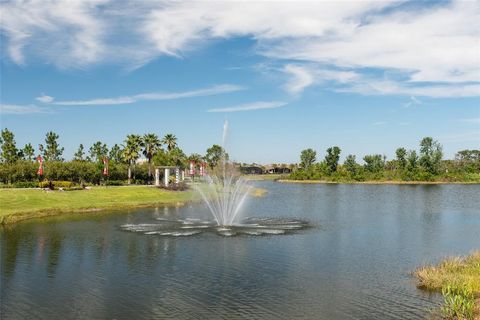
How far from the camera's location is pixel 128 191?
90.1 meters

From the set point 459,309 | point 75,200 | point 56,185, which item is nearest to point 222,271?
point 459,309

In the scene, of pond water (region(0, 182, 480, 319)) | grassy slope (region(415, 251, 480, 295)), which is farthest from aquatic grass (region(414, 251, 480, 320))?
pond water (region(0, 182, 480, 319))

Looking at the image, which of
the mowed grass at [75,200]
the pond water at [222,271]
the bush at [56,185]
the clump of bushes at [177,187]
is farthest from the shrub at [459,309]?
the clump of bushes at [177,187]

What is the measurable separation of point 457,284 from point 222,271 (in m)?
15.3

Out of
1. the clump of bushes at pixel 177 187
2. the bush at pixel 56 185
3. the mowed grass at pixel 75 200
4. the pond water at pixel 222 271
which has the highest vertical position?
the bush at pixel 56 185

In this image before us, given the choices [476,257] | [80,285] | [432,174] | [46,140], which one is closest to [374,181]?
[432,174]

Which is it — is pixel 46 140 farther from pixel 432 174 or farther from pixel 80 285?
pixel 432 174

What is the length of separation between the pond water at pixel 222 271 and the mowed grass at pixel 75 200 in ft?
23.0

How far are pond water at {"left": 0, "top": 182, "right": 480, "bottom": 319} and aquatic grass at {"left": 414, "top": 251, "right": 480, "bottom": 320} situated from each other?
39.8 inches

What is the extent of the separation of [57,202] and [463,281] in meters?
60.6

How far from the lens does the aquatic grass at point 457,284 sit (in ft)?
73.8

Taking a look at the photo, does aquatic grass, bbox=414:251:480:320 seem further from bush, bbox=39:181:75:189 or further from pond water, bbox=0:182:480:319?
bush, bbox=39:181:75:189

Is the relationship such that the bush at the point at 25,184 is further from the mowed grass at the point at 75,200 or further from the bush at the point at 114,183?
the bush at the point at 114,183

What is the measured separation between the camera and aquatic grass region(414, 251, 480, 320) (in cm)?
2248
